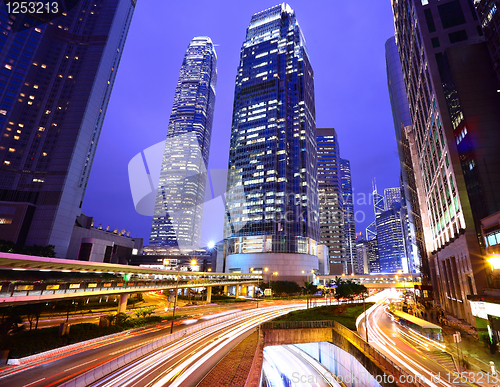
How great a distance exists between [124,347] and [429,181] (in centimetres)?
8038

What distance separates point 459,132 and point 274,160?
89.8 metres

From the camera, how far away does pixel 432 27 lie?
54.1 meters

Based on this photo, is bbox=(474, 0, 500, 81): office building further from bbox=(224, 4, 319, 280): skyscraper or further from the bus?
bbox=(224, 4, 319, 280): skyscraper

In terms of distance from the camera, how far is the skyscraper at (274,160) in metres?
122

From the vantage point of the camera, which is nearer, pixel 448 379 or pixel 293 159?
pixel 448 379

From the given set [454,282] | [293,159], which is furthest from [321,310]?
[293,159]

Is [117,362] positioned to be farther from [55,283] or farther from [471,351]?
[471,351]

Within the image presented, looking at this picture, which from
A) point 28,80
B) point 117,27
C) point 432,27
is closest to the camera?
point 432,27

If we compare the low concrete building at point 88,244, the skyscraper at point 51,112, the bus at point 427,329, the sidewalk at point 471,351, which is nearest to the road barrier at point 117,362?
the sidewalk at point 471,351

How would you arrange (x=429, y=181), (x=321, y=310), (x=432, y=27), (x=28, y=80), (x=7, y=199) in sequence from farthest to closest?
(x=28, y=80)
(x=7, y=199)
(x=429, y=181)
(x=432, y=27)
(x=321, y=310)

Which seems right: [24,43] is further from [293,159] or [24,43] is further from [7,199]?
[293,159]

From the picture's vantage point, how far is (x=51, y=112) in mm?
109125

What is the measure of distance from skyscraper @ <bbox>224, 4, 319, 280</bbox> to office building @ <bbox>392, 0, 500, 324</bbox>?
67373mm

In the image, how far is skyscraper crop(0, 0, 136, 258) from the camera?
309ft
